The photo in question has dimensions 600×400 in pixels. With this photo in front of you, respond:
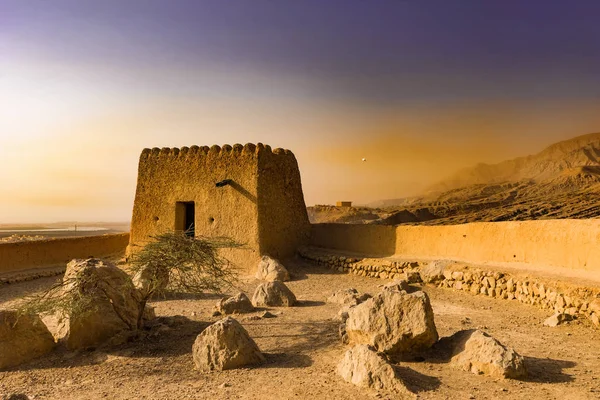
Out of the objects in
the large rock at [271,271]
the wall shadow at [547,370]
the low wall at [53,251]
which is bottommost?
the wall shadow at [547,370]

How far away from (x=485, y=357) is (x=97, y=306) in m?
5.70

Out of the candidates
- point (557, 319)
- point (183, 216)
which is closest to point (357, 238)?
point (183, 216)

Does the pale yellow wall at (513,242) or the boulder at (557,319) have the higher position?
the pale yellow wall at (513,242)

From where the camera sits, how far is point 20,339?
21.3 ft

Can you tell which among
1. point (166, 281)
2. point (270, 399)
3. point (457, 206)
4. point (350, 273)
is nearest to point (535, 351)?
point (270, 399)

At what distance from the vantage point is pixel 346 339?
21.5 feet

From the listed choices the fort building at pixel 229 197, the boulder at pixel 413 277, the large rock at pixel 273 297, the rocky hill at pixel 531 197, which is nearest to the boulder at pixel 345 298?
the large rock at pixel 273 297

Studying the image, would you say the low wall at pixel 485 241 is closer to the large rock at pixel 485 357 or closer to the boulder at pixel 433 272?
the boulder at pixel 433 272

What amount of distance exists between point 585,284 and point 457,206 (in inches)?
910

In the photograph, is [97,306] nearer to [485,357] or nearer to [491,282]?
[485,357]

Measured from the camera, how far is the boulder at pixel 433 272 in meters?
11.4

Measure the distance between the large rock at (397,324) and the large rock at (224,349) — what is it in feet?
5.01

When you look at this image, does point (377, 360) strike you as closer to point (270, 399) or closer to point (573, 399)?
point (270, 399)

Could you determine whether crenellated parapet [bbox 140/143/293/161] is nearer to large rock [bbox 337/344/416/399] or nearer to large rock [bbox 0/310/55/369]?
large rock [bbox 0/310/55/369]
